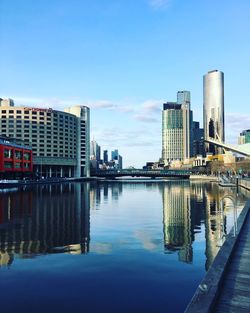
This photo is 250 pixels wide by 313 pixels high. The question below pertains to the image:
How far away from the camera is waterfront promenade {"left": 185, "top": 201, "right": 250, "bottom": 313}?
11.3 m

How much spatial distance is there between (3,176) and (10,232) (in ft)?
396

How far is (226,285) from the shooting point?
45.5ft

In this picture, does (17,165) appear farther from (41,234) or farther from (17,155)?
(41,234)

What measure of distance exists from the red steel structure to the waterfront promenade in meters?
132

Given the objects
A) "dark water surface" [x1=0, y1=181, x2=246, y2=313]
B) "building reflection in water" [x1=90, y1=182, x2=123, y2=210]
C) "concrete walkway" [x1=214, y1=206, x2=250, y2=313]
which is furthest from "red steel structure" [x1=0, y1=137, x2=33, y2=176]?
"concrete walkway" [x1=214, y1=206, x2=250, y2=313]

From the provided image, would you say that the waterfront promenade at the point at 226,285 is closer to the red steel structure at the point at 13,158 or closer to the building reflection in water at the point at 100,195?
the building reflection in water at the point at 100,195

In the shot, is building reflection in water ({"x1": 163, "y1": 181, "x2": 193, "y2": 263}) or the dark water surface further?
building reflection in water ({"x1": 163, "y1": 181, "x2": 193, "y2": 263})

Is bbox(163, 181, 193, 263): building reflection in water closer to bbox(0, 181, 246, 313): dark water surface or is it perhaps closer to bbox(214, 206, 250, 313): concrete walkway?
bbox(0, 181, 246, 313): dark water surface


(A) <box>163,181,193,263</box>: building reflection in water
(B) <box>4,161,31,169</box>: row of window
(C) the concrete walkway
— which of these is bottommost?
(A) <box>163,181,193,263</box>: building reflection in water

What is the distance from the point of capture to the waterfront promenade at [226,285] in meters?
11.3

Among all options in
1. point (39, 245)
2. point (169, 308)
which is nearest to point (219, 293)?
point (169, 308)

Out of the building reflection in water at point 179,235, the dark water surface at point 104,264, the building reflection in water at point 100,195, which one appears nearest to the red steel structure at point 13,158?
the building reflection in water at point 100,195

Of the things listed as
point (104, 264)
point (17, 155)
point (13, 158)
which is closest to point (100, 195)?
point (104, 264)

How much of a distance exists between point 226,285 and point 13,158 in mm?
150766
